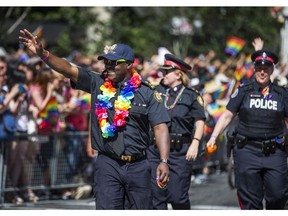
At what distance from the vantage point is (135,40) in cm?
3130

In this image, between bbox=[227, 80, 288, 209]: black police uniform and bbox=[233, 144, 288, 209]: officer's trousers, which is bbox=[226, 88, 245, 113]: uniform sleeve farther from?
bbox=[233, 144, 288, 209]: officer's trousers

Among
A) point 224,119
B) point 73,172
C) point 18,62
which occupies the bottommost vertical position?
point 73,172

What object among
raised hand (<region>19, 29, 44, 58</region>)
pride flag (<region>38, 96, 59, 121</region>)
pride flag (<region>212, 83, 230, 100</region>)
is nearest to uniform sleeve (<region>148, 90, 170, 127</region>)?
raised hand (<region>19, 29, 44, 58</region>)

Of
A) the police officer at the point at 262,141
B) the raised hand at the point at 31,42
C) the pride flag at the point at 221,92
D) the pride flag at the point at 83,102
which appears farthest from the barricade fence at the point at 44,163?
the raised hand at the point at 31,42

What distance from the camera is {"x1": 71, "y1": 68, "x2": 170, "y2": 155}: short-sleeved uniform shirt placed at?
699 cm

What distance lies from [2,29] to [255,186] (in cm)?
→ 1084

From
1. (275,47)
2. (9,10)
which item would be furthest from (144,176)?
(275,47)

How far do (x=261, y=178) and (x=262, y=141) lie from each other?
1.35 ft

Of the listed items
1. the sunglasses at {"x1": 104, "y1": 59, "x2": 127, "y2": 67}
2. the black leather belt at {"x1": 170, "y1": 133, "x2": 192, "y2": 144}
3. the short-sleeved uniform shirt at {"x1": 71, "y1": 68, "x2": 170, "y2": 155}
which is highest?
the sunglasses at {"x1": 104, "y1": 59, "x2": 127, "y2": 67}

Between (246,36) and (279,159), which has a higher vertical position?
(246,36)

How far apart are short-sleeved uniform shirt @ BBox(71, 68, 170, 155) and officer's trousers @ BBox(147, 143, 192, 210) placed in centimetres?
172

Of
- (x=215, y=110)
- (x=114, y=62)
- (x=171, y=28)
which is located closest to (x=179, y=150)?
(x=114, y=62)

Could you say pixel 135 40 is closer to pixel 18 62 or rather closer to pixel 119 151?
pixel 18 62

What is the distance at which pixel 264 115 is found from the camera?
8.26 meters
